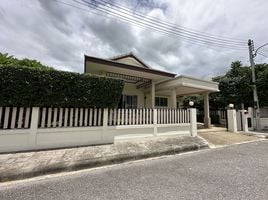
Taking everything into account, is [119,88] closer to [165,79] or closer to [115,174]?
[115,174]

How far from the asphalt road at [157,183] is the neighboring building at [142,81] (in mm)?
5715

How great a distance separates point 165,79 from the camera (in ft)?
36.3

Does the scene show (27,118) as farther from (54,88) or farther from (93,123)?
(93,123)

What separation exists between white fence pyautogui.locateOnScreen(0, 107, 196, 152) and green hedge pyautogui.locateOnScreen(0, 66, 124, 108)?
0.99ft

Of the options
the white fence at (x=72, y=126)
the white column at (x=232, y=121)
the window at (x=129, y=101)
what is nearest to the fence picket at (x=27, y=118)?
the white fence at (x=72, y=126)

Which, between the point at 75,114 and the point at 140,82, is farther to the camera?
the point at 140,82

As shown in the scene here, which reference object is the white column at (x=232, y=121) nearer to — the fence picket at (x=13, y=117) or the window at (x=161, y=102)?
the window at (x=161, y=102)

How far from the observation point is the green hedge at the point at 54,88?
520cm

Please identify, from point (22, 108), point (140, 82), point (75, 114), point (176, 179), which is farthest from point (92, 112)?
point (140, 82)

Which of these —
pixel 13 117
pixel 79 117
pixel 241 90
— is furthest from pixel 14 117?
pixel 241 90

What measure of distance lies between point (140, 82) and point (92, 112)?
6214mm

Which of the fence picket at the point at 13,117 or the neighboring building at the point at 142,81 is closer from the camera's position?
the fence picket at the point at 13,117

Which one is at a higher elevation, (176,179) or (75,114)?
(75,114)

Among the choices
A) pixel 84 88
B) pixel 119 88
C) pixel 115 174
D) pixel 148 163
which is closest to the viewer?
pixel 115 174
